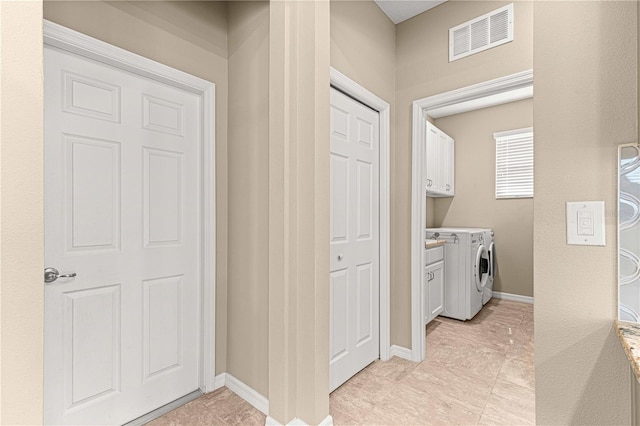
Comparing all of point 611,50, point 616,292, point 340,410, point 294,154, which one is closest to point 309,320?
point 340,410

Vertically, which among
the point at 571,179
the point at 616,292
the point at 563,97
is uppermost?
the point at 563,97

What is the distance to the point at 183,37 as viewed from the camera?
183 cm

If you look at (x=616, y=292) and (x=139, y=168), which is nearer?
(x=616, y=292)

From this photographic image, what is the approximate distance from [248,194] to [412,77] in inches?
65.5

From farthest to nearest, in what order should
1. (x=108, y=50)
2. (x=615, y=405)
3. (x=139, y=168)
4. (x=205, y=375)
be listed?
(x=205, y=375), (x=139, y=168), (x=108, y=50), (x=615, y=405)

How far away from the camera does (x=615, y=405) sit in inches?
34.6

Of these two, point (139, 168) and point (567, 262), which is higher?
point (139, 168)

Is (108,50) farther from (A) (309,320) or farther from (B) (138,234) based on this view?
(A) (309,320)

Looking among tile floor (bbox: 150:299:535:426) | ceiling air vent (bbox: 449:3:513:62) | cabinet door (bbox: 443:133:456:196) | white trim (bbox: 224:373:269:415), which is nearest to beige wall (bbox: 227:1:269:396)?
white trim (bbox: 224:373:269:415)

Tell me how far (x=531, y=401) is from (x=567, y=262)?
1505 millimetres

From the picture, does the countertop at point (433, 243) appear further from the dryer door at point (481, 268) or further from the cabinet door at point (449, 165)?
the cabinet door at point (449, 165)

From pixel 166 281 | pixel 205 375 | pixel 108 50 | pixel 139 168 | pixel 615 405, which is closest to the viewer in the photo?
pixel 615 405

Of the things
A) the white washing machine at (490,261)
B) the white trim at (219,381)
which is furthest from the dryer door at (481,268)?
the white trim at (219,381)

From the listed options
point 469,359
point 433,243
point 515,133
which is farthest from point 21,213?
point 515,133
